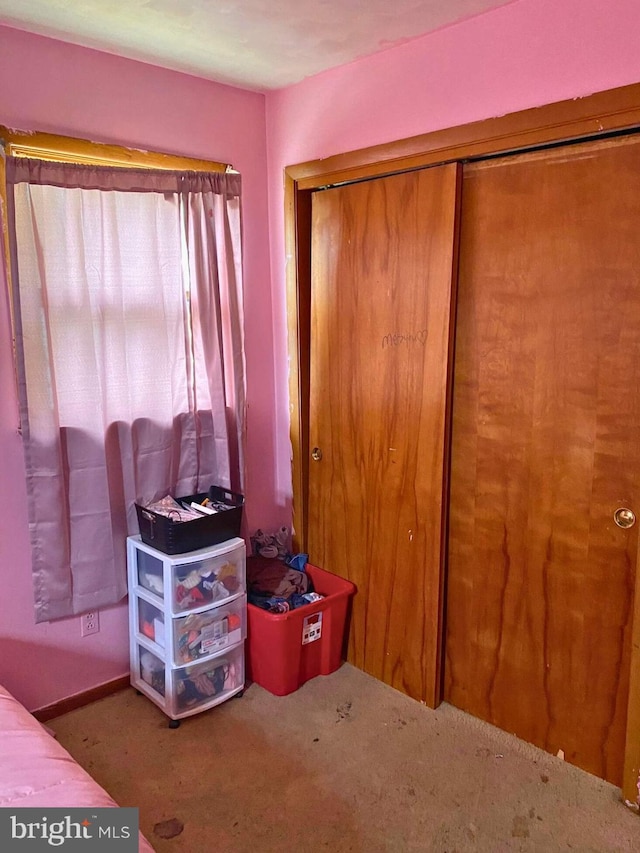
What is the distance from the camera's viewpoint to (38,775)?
1470 mm

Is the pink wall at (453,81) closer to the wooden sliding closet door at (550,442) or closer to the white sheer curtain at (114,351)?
the wooden sliding closet door at (550,442)

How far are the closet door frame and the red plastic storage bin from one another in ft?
1.37

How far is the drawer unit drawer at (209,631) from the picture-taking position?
7.93ft

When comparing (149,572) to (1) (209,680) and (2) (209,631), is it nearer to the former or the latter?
(2) (209,631)

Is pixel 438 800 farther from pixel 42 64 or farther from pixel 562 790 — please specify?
pixel 42 64

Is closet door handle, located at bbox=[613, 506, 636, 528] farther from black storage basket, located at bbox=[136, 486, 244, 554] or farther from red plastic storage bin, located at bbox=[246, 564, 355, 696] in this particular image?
black storage basket, located at bbox=[136, 486, 244, 554]

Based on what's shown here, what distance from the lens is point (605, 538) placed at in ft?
6.80

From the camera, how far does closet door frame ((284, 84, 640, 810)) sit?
1880 mm

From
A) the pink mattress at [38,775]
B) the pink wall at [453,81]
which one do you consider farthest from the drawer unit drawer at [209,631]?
the pink wall at [453,81]

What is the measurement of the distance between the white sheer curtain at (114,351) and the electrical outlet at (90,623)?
0.24 feet

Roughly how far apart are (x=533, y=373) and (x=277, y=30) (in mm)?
1441

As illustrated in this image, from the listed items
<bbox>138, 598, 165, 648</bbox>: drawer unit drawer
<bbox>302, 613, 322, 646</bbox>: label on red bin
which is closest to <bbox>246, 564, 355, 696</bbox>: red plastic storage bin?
<bbox>302, 613, 322, 646</bbox>: label on red bin

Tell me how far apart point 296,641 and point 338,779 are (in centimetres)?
56

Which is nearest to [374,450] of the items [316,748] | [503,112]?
[316,748]
